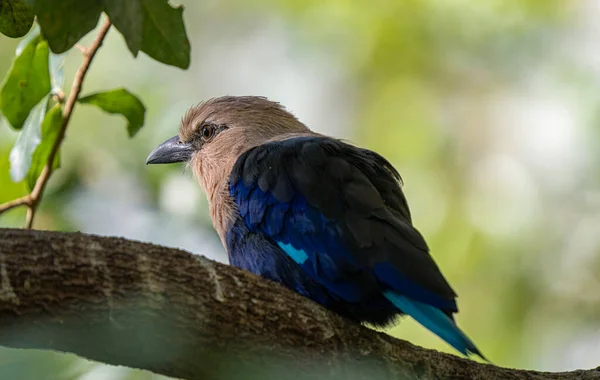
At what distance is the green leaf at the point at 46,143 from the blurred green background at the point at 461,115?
6.43 feet

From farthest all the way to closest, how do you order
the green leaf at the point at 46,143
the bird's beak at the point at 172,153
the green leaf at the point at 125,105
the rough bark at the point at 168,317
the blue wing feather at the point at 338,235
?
the bird's beak at the point at 172,153, the green leaf at the point at 125,105, the green leaf at the point at 46,143, the blue wing feather at the point at 338,235, the rough bark at the point at 168,317

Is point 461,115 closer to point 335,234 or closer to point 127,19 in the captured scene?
point 335,234

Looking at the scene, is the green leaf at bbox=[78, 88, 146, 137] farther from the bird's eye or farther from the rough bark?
the rough bark

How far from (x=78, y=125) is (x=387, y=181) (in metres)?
4.06

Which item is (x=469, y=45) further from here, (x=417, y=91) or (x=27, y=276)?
(x=27, y=276)

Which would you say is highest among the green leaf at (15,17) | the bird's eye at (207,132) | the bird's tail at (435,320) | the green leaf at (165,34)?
the bird's eye at (207,132)

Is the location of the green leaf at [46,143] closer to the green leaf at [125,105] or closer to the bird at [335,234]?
the green leaf at [125,105]

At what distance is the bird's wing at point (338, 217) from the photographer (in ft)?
11.0

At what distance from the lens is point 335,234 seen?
3473 millimetres

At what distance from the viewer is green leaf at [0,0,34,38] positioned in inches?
119

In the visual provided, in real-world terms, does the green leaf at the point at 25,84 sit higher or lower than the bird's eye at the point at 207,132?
lower

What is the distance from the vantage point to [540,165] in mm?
7758

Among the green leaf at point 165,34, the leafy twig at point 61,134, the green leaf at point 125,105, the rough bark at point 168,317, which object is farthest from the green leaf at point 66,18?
the green leaf at point 125,105

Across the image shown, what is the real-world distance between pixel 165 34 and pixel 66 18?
463 millimetres
